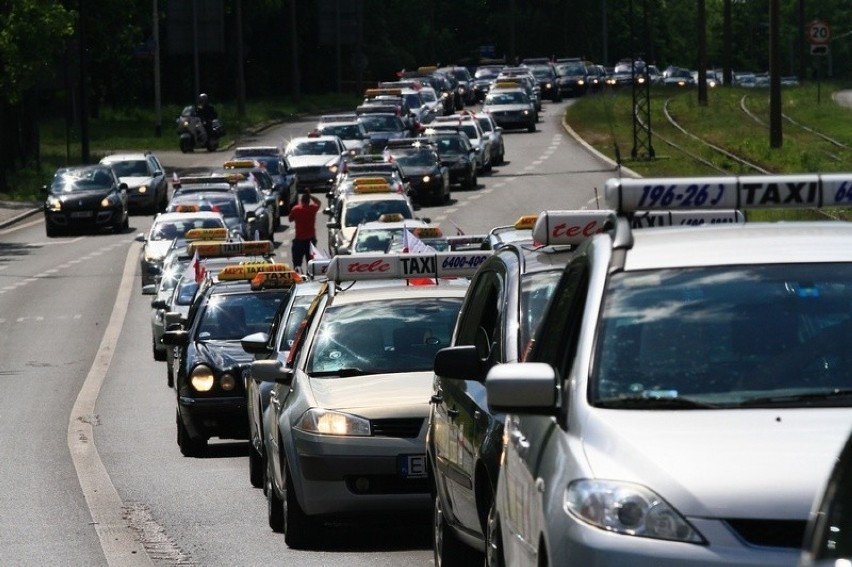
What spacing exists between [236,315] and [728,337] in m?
13.4

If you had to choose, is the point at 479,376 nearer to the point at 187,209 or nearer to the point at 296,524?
the point at 296,524

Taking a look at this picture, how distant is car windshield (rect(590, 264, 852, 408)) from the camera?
19.6ft

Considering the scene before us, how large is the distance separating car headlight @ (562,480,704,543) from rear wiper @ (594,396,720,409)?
0.48m

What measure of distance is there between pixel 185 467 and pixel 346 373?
4811 mm

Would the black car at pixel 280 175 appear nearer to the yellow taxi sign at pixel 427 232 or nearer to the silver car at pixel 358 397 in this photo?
the yellow taxi sign at pixel 427 232

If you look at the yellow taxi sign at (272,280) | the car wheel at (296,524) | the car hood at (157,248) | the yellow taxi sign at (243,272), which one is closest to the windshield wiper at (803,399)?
the car wheel at (296,524)

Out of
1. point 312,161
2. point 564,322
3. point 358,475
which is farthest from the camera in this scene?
point 312,161

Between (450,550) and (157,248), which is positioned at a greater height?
(450,550)

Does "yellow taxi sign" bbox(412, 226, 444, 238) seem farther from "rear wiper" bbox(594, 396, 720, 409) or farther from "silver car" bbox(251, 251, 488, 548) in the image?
"rear wiper" bbox(594, 396, 720, 409)

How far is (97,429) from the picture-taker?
19.7 m

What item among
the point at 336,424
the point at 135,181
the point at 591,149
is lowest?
the point at 591,149

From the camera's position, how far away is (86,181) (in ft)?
165

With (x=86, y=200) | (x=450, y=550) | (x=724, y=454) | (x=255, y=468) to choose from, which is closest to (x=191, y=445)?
(x=255, y=468)

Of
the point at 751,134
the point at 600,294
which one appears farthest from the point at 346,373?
the point at 751,134
